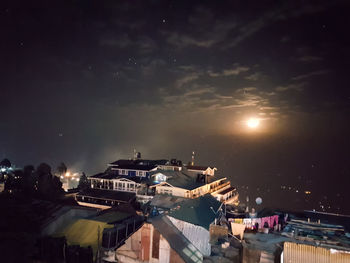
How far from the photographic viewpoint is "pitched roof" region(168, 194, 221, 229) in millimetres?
17938

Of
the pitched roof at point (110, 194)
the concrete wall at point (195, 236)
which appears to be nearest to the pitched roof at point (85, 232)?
the concrete wall at point (195, 236)

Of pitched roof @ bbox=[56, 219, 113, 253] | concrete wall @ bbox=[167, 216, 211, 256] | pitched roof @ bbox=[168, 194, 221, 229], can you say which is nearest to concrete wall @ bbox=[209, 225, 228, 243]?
pitched roof @ bbox=[168, 194, 221, 229]

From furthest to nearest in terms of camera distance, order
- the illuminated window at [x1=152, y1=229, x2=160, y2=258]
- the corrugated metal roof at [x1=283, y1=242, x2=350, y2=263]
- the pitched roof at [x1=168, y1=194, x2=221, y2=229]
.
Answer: the pitched roof at [x1=168, y1=194, x2=221, y2=229]
the illuminated window at [x1=152, y1=229, x2=160, y2=258]
the corrugated metal roof at [x1=283, y1=242, x2=350, y2=263]

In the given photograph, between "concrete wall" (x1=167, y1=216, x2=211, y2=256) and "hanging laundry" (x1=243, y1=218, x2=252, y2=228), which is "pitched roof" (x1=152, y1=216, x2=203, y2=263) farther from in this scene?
"hanging laundry" (x1=243, y1=218, x2=252, y2=228)

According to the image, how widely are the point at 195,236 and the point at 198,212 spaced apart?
21.5 ft

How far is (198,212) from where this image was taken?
21.1 meters

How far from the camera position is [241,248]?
1462 cm

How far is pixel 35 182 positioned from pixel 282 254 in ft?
173

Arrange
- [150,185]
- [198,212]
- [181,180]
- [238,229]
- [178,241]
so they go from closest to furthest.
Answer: [178,241] → [238,229] → [198,212] → [150,185] → [181,180]

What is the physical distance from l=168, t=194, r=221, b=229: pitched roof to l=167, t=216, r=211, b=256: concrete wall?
1962 mm

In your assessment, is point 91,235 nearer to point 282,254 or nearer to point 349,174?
point 282,254

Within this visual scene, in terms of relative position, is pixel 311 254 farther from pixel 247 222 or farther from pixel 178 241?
pixel 247 222

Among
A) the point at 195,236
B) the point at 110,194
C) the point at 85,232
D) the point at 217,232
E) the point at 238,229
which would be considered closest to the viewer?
the point at 195,236

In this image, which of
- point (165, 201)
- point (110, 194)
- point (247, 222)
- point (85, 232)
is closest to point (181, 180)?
point (165, 201)
